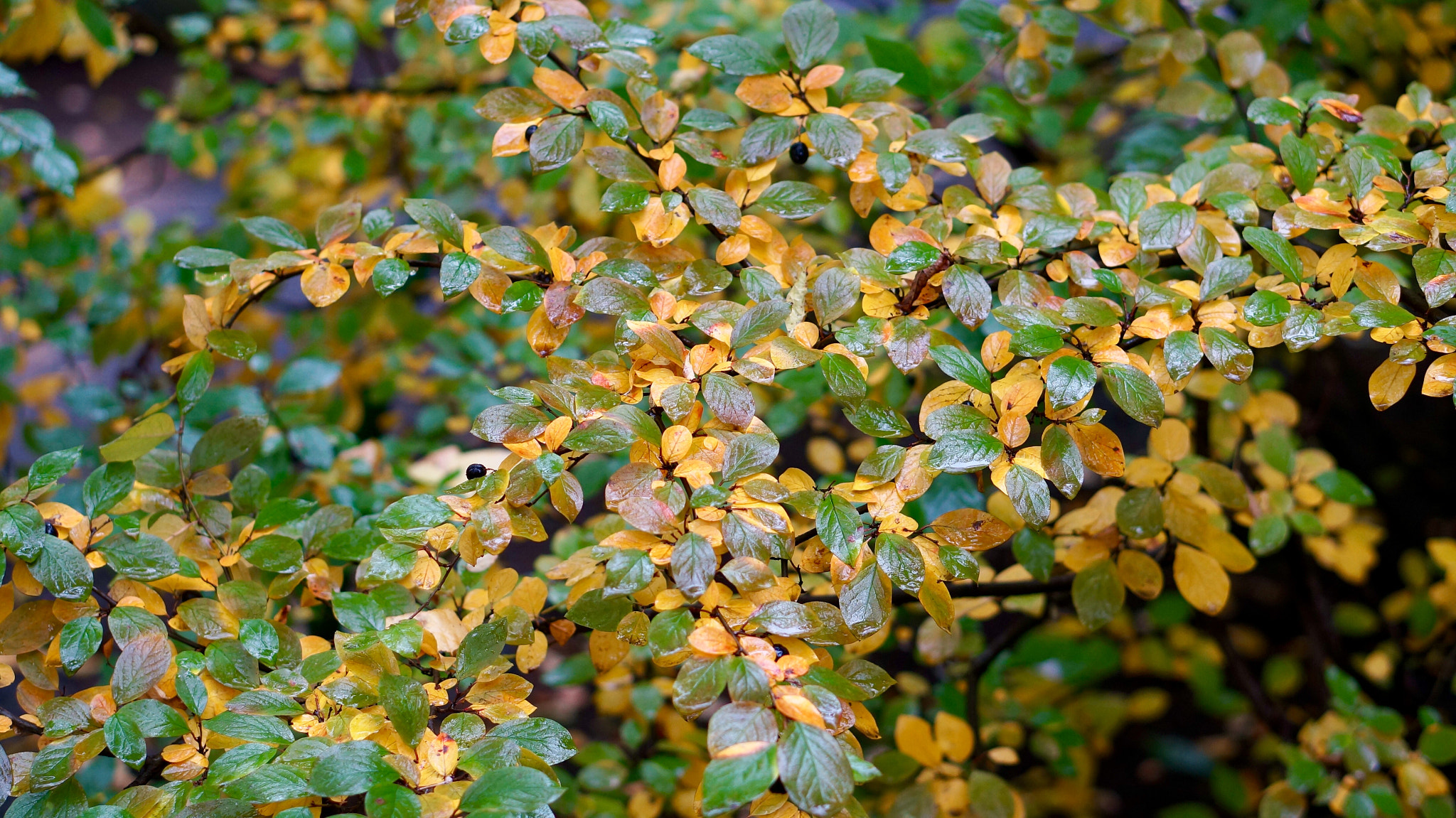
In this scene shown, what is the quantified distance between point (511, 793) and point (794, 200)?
1.64 feet

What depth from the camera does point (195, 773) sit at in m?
0.65

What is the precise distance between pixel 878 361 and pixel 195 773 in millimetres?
856

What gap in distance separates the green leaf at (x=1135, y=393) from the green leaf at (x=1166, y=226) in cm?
16

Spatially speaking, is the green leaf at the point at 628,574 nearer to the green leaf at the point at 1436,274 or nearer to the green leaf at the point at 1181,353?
the green leaf at the point at 1181,353

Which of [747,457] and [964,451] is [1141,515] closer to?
[964,451]

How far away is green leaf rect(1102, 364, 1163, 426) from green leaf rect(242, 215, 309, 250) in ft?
2.27

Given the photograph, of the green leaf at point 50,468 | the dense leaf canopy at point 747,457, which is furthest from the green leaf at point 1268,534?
the green leaf at point 50,468

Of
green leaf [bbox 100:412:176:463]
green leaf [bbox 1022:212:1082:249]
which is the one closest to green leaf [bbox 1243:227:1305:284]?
green leaf [bbox 1022:212:1082:249]

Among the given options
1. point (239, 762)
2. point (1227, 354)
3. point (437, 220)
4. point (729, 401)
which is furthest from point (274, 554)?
point (1227, 354)

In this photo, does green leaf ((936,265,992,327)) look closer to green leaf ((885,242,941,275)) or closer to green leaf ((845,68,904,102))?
green leaf ((885,242,941,275))

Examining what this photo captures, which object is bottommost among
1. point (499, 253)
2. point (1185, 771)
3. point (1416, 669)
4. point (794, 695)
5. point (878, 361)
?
point (1185, 771)

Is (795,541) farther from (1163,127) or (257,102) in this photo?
(257,102)

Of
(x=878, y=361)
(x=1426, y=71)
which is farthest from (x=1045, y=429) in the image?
(x=1426, y=71)

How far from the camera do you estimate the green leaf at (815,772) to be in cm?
52
